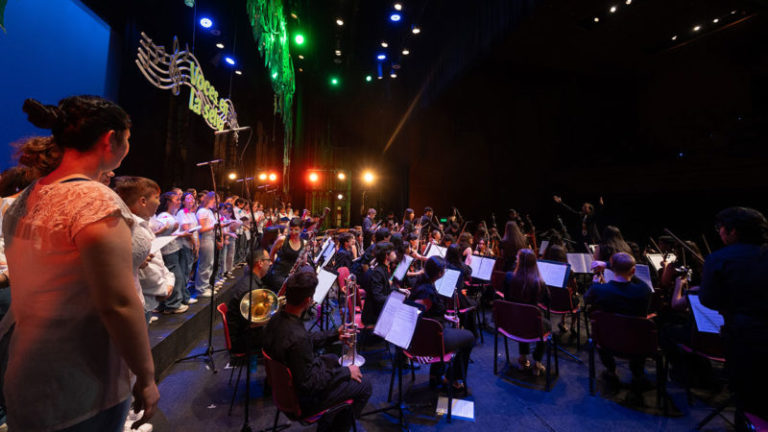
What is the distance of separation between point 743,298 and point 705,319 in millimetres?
864

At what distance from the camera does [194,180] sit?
7129 mm

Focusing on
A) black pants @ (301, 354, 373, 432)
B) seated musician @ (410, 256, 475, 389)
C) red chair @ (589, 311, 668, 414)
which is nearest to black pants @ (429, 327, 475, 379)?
seated musician @ (410, 256, 475, 389)

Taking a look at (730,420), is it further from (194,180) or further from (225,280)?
(194,180)

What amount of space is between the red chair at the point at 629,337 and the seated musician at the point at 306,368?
2.64 meters

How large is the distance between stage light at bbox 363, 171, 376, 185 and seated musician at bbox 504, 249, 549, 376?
15.2m

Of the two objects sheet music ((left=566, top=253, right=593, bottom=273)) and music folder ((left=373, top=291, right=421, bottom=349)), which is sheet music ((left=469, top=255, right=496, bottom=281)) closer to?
sheet music ((left=566, top=253, right=593, bottom=273))

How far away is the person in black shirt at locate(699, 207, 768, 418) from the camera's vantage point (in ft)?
7.30

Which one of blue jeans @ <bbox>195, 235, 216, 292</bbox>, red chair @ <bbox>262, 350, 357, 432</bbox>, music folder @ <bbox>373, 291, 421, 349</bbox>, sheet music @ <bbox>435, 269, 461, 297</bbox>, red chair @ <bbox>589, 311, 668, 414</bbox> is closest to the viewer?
red chair @ <bbox>262, 350, 357, 432</bbox>

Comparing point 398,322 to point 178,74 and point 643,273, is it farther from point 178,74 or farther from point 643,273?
point 178,74

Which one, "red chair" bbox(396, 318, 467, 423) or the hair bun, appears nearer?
the hair bun

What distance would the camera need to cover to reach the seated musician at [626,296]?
336 cm

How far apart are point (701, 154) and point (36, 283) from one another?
41.3ft

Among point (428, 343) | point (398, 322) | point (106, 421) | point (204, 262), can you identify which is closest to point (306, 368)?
point (398, 322)

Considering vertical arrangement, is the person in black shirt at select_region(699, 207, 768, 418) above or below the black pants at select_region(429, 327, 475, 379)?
above
